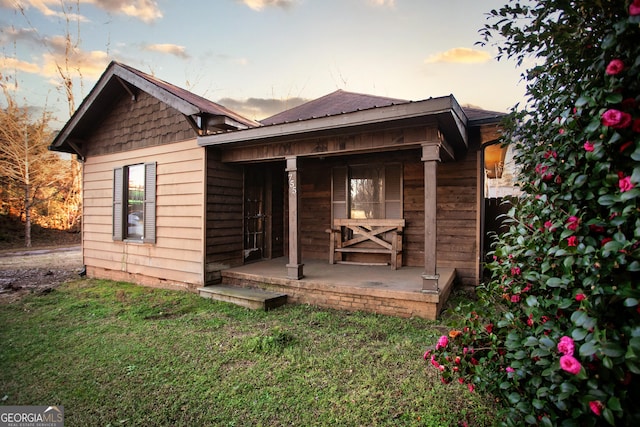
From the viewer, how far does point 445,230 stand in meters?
6.00

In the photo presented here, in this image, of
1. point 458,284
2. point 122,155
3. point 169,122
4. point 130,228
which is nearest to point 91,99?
point 122,155

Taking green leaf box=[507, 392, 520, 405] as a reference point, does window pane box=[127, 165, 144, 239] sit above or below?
above

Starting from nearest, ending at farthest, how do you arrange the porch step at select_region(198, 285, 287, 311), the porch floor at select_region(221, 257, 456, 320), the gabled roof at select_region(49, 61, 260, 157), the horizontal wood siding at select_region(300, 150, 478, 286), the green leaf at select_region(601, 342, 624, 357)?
the green leaf at select_region(601, 342, 624, 357) → the porch floor at select_region(221, 257, 456, 320) → the porch step at select_region(198, 285, 287, 311) → the gabled roof at select_region(49, 61, 260, 157) → the horizontal wood siding at select_region(300, 150, 478, 286)

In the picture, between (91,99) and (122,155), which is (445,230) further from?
(91,99)

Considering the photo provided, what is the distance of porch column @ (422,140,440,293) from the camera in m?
4.17

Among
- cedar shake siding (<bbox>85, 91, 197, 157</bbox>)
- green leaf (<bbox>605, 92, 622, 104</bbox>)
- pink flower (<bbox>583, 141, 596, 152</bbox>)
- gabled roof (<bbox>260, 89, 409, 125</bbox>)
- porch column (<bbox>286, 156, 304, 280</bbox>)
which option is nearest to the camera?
green leaf (<bbox>605, 92, 622, 104</bbox>)

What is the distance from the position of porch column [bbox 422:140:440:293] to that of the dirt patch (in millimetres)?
6931

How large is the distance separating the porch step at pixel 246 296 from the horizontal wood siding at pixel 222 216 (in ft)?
1.17

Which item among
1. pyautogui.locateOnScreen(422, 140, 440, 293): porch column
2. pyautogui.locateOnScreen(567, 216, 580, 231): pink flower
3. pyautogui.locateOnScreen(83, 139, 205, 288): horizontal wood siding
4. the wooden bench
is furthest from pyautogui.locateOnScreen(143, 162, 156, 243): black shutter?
pyautogui.locateOnScreen(567, 216, 580, 231): pink flower

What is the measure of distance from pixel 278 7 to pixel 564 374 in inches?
397

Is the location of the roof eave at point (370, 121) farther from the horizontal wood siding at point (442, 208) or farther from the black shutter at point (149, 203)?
the black shutter at point (149, 203)

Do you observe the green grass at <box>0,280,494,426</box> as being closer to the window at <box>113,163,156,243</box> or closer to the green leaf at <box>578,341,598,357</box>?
the green leaf at <box>578,341,598,357</box>

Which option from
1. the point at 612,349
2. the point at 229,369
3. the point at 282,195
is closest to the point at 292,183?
the point at 282,195

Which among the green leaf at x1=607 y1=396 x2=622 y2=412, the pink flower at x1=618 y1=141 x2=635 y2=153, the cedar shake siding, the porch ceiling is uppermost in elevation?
the cedar shake siding
